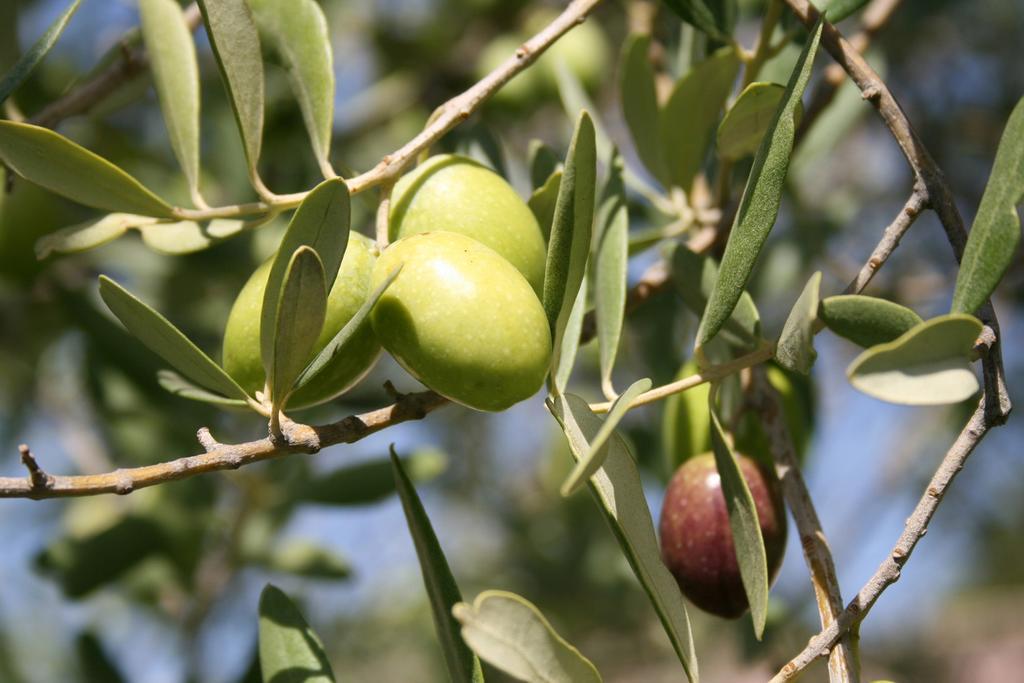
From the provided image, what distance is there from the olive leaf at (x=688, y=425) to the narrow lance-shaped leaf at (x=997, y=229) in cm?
54

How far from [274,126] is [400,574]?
5.04 ft

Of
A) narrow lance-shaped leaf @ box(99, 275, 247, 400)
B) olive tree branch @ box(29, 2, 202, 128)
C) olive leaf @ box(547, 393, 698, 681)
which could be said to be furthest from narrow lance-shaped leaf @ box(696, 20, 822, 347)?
olive tree branch @ box(29, 2, 202, 128)

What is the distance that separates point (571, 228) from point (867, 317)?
0.78 feet

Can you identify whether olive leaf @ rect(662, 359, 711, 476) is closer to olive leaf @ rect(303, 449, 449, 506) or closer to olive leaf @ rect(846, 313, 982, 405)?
olive leaf @ rect(303, 449, 449, 506)

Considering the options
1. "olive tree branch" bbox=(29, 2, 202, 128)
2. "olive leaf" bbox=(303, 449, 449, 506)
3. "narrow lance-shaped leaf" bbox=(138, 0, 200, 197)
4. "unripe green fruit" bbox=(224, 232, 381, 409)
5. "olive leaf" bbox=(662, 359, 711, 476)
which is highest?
"narrow lance-shaped leaf" bbox=(138, 0, 200, 197)

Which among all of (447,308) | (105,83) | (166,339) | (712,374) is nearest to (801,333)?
(712,374)

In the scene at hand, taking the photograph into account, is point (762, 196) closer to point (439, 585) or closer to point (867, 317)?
point (867, 317)

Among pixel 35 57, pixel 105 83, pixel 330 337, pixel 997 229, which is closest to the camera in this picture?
pixel 997 229

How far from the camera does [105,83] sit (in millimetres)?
1494

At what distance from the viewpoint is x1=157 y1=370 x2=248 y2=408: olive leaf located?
95 cm

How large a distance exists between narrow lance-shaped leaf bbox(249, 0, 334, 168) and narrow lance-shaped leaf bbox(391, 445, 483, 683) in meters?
0.38

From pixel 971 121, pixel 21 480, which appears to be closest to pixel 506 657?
pixel 21 480

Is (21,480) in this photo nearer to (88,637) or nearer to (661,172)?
(661,172)

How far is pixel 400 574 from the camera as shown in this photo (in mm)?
3287
